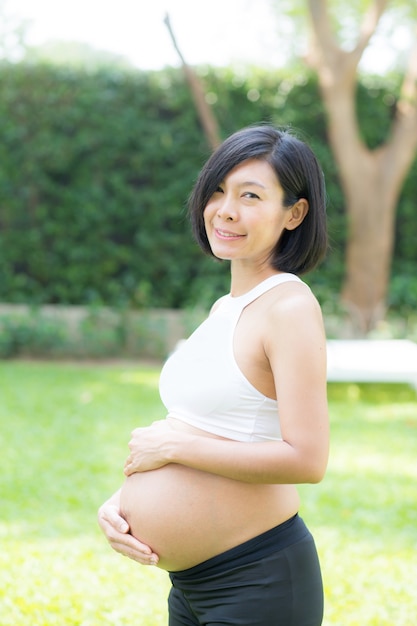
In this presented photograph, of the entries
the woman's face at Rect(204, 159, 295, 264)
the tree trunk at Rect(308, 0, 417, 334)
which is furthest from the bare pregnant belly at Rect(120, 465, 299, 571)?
the tree trunk at Rect(308, 0, 417, 334)

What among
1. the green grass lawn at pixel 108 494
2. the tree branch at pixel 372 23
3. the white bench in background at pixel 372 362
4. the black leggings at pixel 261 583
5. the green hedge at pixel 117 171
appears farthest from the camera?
the green hedge at pixel 117 171

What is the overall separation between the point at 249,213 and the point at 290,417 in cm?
45

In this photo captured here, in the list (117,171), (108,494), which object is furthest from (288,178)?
(117,171)

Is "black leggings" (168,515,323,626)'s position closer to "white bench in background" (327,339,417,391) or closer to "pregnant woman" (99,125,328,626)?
"pregnant woman" (99,125,328,626)

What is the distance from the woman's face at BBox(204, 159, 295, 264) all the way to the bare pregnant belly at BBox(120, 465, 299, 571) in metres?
0.49

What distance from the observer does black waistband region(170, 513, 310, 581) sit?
1800 mm

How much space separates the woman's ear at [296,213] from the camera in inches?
73.2

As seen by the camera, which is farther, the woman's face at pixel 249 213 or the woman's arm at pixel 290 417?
the woman's face at pixel 249 213

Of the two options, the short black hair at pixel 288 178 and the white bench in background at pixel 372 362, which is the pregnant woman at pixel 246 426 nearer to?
the short black hair at pixel 288 178

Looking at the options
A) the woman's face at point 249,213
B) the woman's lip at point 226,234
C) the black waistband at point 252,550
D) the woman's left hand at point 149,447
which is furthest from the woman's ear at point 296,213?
the black waistband at point 252,550

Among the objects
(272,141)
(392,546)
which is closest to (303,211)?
(272,141)

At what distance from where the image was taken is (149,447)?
1.84 metres

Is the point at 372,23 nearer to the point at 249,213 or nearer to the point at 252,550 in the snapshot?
the point at 249,213

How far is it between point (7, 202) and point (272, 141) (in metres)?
9.05
